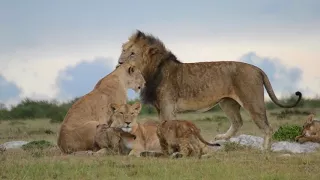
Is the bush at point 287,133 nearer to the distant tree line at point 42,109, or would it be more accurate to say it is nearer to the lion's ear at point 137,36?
the lion's ear at point 137,36

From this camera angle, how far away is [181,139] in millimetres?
10000

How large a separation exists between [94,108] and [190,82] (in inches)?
67.1

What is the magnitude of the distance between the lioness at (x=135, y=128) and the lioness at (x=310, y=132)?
284 centimetres

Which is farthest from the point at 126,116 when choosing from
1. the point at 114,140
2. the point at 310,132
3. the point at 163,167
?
the point at 310,132

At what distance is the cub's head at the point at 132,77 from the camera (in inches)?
459

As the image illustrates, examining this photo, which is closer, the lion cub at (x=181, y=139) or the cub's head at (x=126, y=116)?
the lion cub at (x=181, y=139)

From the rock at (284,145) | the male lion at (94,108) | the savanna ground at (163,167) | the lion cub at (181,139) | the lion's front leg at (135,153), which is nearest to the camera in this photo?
the savanna ground at (163,167)

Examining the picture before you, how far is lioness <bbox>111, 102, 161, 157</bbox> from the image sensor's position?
1037 centimetres

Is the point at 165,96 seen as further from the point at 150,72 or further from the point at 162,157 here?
the point at 162,157

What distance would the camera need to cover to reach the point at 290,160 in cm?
962

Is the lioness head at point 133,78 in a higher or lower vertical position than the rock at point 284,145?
higher

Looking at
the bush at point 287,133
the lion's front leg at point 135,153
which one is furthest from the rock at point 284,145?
the lion's front leg at point 135,153

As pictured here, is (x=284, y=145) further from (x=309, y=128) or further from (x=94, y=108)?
(x=94, y=108)

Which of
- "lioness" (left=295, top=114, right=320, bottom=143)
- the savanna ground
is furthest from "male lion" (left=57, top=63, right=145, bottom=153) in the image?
"lioness" (left=295, top=114, right=320, bottom=143)
